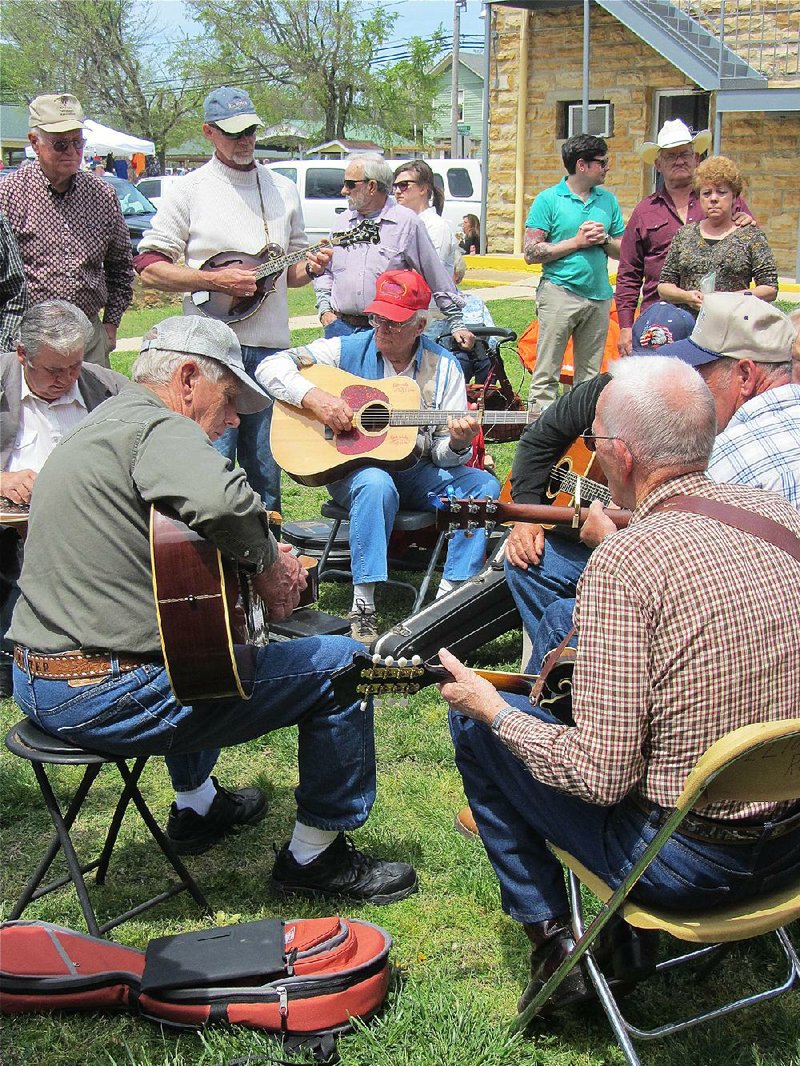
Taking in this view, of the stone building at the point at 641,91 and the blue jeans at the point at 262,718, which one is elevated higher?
the stone building at the point at 641,91

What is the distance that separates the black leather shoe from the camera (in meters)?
2.57

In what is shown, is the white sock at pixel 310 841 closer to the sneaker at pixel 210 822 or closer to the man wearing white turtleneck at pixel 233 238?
the sneaker at pixel 210 822

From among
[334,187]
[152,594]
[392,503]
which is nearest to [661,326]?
[392,503]

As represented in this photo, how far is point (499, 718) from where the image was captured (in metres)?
2.40

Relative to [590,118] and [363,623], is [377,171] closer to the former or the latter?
[363,623]

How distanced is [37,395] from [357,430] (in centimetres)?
142

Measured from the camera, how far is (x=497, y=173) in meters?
18.2

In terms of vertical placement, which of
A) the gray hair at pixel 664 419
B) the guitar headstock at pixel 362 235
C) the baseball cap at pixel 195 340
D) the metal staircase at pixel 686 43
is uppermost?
the metal staircase at pixel 686 43

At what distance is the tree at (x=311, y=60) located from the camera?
41.6 metres

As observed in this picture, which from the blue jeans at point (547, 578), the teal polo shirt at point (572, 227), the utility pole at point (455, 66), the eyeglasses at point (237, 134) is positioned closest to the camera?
the blue jeans at point (547, 578)

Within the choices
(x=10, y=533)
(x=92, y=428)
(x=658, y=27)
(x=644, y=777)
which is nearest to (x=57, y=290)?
(x=10, y=533)

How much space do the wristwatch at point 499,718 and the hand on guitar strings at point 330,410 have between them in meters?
2.75

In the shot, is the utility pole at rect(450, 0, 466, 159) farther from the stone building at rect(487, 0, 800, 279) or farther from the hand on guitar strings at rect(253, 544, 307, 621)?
the hand on guitar strings at rect(253, 544, 307, 621)

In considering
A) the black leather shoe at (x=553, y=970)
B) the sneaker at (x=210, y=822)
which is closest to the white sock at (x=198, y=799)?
the sneaker at (x=210, y=822)
